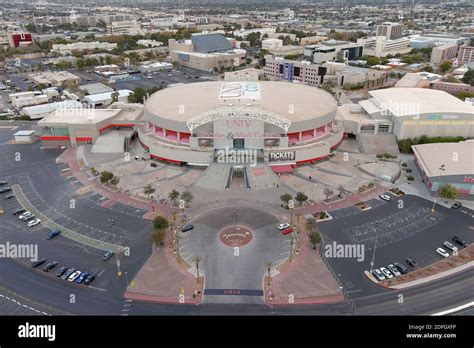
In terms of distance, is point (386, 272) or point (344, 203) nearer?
point (386, 272)

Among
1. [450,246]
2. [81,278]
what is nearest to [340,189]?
[450,246]

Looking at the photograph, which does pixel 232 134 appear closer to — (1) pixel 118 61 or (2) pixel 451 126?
(2) pixel 451 126

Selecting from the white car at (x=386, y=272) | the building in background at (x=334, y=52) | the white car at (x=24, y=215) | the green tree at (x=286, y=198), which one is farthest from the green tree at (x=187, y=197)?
the building in background at (x=334, y=52)

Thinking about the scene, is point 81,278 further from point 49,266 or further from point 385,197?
point 385,197

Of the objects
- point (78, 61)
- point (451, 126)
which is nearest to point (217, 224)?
point (451, 126)

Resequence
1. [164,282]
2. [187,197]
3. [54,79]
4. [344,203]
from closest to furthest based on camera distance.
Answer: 1. [164,282]
2. [187,197]
3. [344,203]
4. [54,79]

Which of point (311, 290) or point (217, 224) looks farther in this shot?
point (217, 224)
